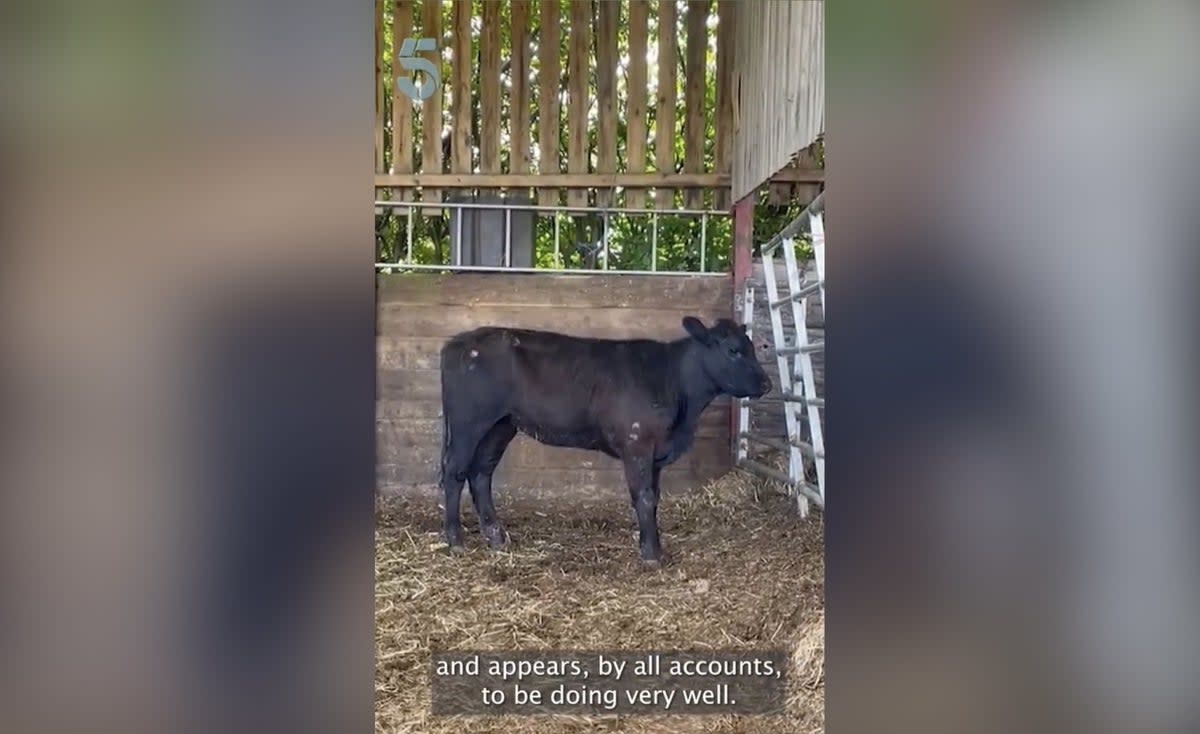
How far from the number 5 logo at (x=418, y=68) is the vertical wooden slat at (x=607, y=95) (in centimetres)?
43

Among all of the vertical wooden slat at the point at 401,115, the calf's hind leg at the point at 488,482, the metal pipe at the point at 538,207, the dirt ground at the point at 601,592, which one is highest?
the vertical wooden slat at the point at 401,115

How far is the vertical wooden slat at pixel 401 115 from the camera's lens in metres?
1.60

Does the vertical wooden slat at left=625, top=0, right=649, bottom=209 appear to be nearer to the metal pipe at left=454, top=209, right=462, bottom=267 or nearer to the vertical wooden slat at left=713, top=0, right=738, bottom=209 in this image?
the vertical wooden slat at left=713, top=0, right=738, bottom=209

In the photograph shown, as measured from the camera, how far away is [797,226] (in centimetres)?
179

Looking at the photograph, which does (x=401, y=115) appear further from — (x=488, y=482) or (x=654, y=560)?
(x=654, y=560)

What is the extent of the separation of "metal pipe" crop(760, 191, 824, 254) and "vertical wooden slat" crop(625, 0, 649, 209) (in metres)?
0.33

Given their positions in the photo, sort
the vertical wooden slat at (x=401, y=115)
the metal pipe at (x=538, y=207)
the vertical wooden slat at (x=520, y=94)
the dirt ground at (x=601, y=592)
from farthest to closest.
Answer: the vertical wooden slat at (x=520, y=94) < the metal pipe at (x=538, y=207) < the vertical wooden slat at (x=401, y=115) < the dirt ground at (x=601, y=592)

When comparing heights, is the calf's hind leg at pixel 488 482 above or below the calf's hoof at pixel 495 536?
above

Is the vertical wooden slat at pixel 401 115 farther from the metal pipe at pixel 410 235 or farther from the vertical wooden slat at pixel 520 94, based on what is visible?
the vertical wooden slat at pixel 520 94

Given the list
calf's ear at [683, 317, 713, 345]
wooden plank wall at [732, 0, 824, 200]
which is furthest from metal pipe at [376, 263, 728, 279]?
wooden plank wall at [732, 0, 824, 200]

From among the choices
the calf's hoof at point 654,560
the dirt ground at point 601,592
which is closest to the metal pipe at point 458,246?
the dirt ground at point 601,592
